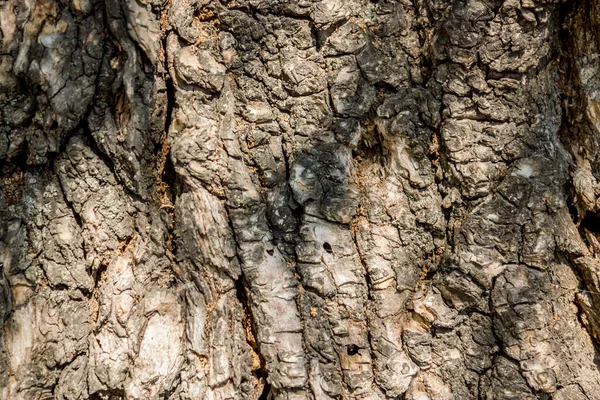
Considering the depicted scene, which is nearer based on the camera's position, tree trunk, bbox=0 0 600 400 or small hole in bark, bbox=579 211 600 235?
tree trunk, bbox=0 0 600 400

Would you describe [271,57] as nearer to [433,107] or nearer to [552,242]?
[433,107]

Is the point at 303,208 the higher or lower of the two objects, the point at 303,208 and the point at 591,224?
the lower

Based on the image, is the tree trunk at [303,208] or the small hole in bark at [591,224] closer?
the tree trunk at [303,208]

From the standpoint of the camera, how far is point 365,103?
70.1 inches

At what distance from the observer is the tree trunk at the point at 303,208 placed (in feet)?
5.74

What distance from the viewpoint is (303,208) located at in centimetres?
179

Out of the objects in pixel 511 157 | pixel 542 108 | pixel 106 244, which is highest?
pixel 542 108

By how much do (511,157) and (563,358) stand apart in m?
0.70

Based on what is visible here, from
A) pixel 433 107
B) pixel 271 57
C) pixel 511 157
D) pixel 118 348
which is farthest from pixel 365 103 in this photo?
pixel 118 348

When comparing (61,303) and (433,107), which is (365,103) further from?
(61,303)

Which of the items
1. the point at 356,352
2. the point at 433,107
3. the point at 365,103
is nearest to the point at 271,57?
the point at 365,103

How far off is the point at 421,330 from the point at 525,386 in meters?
0.38

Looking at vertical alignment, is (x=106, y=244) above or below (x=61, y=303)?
above

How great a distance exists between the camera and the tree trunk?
5.74 feet
